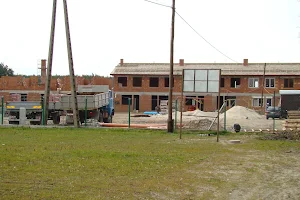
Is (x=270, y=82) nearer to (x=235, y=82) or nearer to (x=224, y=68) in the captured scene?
(x=235, y=82)

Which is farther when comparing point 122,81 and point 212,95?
point 122,81

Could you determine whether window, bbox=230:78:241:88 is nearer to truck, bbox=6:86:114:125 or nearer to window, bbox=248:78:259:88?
window, bbox=248:78:259:88

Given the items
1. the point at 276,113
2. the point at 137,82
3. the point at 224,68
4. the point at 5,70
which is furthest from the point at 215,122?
the point at 5,70

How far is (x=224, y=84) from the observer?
2761 inches

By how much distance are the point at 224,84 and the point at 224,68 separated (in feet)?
11.9

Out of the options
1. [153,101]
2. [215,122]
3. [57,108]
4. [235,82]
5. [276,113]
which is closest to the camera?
[215,122]

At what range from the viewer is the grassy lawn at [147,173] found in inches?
357

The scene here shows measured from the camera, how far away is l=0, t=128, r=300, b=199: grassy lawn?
906 centimetres

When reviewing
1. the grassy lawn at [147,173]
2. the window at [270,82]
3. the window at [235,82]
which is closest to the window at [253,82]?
the window at [270,82]

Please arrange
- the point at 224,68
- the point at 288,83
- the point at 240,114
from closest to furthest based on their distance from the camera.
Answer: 1. the point at 240,114
2. the point at 288,83
3. the point at 224,68

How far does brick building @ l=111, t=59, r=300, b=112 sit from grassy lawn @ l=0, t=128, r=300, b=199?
51401 mm

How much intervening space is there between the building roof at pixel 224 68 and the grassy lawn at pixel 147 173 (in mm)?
54226

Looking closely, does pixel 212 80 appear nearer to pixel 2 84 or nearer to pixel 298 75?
pixel 298 75

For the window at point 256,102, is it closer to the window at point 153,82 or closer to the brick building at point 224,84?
the brick building at point 224,84
